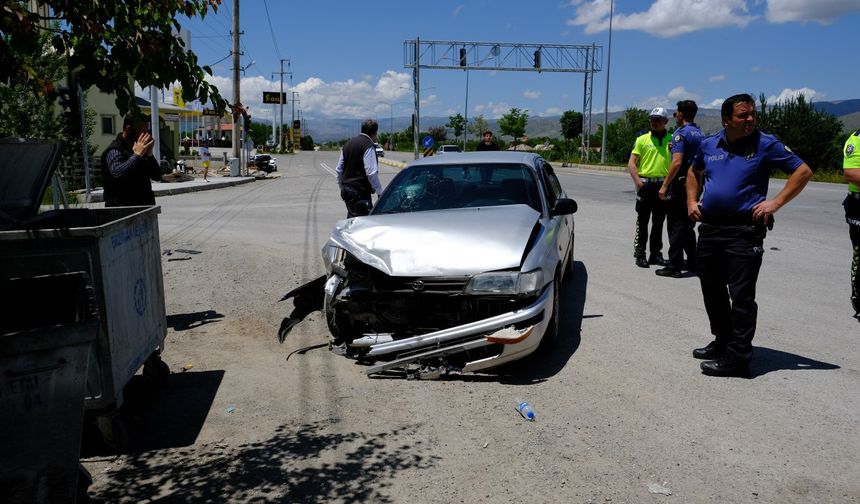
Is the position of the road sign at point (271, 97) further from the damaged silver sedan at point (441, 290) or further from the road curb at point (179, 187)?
the damaged silver sedan at point (441, 290)

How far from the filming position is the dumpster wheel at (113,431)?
3709mm

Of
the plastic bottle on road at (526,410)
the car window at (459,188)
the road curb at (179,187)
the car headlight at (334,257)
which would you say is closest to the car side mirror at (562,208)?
the car window at (459,188)

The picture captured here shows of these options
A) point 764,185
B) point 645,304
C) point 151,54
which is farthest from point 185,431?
point 645,304

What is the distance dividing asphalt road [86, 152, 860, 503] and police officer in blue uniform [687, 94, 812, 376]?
367mm

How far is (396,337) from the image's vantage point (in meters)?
4.95

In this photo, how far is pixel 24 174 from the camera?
4.73 meters

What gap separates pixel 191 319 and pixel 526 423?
371 centimetres

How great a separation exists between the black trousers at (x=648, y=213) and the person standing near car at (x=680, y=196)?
0.17 metres

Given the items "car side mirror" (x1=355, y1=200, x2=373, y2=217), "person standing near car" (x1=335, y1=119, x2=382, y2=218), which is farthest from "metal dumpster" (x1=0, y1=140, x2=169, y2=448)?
"person standing near car" (x1=335, y1=119, x2=382, y2=218)

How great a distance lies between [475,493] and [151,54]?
102 inches

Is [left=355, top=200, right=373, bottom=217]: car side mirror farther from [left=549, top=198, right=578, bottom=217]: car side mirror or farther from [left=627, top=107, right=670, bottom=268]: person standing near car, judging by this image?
[left=627, top=107, right=670, bottom=268]: person standing near car

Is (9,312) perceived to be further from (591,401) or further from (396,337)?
(591,401)

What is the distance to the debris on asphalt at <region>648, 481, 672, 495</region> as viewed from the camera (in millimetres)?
3289

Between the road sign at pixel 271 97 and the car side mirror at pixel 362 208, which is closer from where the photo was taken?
the car side mirror at pixel 362 208
